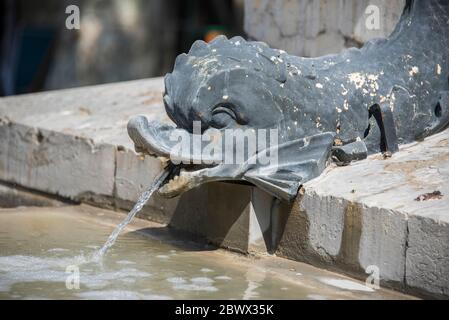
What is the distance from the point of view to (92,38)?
12.1 m

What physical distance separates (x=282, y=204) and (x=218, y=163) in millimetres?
361

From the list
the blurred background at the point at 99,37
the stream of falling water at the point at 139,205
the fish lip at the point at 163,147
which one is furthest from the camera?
the blurred background at the point at 99,37

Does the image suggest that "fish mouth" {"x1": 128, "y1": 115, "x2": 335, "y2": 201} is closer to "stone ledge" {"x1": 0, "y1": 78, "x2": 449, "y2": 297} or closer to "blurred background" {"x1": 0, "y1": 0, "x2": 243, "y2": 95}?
"stone ledge" {"x1": 0, "y1": 78, "x2": 449, "y2": 297}

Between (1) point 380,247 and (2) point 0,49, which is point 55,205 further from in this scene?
(2) point 0,49

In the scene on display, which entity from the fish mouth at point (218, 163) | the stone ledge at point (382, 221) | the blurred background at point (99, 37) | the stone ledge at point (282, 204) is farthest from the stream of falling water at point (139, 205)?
the blurred background at point (99, 37)

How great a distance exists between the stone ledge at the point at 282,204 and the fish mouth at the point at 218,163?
0.29 ft

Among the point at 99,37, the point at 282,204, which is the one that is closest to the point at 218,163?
the point at 282,204

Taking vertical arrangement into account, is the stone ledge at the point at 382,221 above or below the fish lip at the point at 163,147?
below

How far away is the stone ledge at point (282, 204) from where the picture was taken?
13.6 feet

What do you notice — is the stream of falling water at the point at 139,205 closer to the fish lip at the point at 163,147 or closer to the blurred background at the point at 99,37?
the fish lip at the point at 163,147

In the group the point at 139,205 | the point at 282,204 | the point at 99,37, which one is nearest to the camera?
the point at 282,204

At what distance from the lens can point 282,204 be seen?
4715 millimetres

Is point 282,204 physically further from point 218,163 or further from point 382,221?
point 382,221

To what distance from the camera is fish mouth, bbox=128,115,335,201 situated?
4.56 metres
